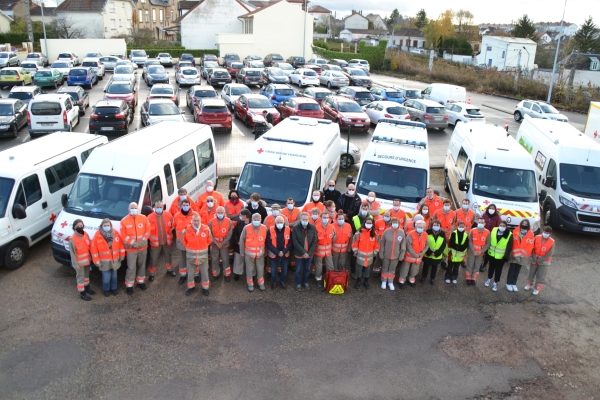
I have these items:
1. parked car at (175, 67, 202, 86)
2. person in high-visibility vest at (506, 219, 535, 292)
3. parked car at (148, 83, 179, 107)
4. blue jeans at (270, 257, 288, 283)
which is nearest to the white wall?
parked car at (175, 67, 202, 86)

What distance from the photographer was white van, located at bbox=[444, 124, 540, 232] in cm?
1123

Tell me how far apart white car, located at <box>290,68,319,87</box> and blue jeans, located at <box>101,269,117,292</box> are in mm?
29186

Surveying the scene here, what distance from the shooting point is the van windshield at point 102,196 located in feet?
30.9

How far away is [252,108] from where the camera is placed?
22766 mm

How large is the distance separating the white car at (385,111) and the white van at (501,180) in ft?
32.6

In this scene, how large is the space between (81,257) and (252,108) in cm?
1536

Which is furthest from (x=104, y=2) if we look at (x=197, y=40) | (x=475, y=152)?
(x=475, y=152)

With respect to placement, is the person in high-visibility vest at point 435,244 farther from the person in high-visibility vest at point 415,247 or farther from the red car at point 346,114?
the red car at point 346,114

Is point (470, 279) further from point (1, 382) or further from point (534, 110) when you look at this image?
point (534, 110)

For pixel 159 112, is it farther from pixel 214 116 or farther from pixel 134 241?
pixel 134 241

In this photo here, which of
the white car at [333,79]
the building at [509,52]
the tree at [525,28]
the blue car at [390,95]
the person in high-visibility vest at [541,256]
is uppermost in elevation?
the tree at [525,28]

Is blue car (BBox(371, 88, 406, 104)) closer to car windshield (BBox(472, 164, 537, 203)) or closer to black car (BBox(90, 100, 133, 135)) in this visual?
black car (BBox(90, 100, 133, 135))

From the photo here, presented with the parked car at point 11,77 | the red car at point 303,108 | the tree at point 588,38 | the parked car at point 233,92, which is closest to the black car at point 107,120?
the red car at point 303,108

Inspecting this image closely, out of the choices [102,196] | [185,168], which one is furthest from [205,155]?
[102,196]
